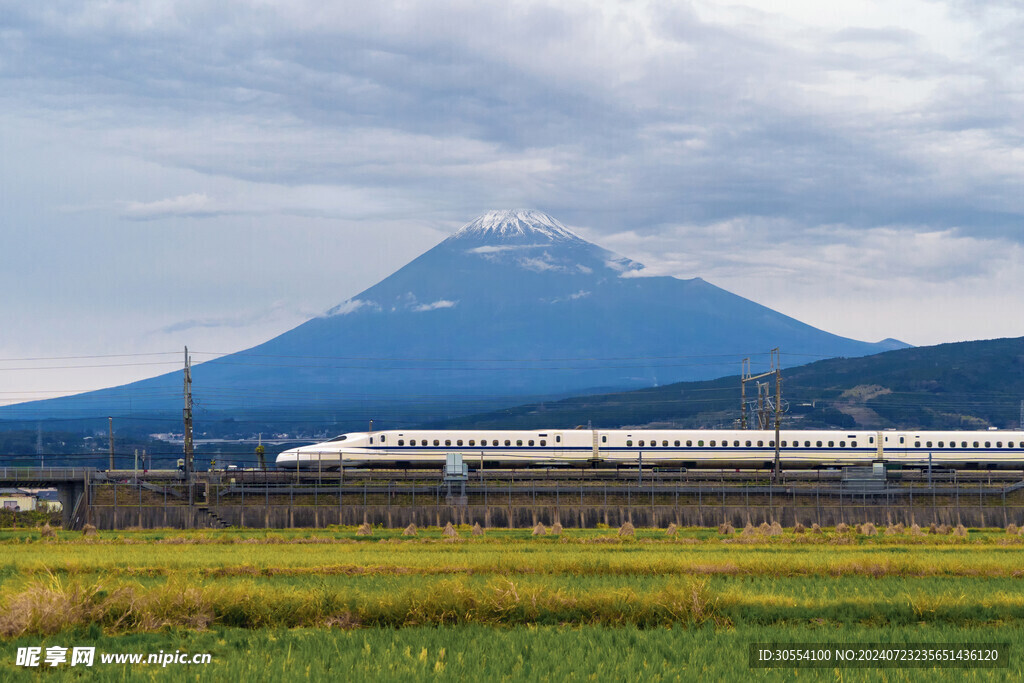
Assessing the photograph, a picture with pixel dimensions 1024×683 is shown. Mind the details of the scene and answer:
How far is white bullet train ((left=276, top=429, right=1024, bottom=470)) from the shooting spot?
263 feet

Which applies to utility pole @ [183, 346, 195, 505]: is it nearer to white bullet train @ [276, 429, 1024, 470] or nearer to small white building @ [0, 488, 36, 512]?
white bullet train @ [276, 429, 1024, 470]

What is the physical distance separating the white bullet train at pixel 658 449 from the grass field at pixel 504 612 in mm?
41467

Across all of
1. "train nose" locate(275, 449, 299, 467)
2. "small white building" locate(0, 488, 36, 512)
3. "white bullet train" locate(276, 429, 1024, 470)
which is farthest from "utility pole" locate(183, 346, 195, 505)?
"small white building" locate(0, 488, 36, 512)

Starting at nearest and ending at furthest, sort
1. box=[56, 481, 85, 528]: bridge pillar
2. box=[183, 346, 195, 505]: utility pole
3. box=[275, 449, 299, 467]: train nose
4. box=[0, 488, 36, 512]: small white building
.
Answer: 1. box=[183, 346, 195, 505]: utility pole
2. box=[56, 481, 85, 528]: bridge pillar
3. box=[275, 449, 299, 467]: train nose
4. box=[0, 488, 36, 512]: small white building

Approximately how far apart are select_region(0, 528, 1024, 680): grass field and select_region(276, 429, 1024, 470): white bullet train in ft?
136

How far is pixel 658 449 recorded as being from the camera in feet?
275

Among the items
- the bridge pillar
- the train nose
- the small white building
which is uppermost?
the train nose

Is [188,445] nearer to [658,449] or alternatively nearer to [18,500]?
[658,449]

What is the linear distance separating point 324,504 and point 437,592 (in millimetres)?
45313

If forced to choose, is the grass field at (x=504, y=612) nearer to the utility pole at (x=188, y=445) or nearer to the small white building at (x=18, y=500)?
the utility pole at (x=188, y=445)

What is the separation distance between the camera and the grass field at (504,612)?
19.5m

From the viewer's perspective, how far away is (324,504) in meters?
68.5

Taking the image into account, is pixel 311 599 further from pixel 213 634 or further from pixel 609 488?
pixel 609 488

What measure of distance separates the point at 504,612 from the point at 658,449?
60.5m
